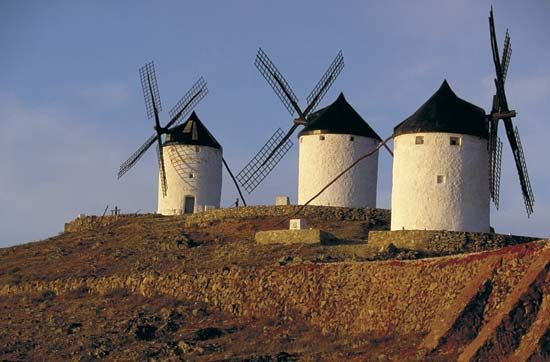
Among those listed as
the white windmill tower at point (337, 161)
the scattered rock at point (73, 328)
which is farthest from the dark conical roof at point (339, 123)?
the scattered rock at point (73, 328)

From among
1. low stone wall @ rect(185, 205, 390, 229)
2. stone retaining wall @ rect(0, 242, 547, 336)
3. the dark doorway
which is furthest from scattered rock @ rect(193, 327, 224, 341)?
the dark doorway

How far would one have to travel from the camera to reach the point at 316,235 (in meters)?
43.5

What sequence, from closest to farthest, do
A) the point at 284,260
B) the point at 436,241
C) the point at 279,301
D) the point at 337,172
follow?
the point at 279,301
the point at 284,260
the point at 436,241
the point at 337,172

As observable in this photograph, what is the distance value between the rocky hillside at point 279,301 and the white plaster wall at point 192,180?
29.4 feet

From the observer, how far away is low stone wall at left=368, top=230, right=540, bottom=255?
42.1m

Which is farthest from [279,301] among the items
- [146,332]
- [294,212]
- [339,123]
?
[339,123]

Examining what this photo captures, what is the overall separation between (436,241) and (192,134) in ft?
66.0

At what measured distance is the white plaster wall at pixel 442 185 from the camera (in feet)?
143

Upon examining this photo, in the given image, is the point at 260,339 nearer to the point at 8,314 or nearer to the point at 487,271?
the point at 487,271

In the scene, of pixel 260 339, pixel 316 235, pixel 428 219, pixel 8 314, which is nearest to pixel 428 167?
pixel 428 219

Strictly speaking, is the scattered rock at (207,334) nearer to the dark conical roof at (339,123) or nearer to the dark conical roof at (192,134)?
the dark conical roof at (339,123)

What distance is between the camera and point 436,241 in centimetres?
4225

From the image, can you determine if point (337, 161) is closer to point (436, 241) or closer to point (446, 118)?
point (446, 118)

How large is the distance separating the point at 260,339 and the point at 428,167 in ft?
36.6
